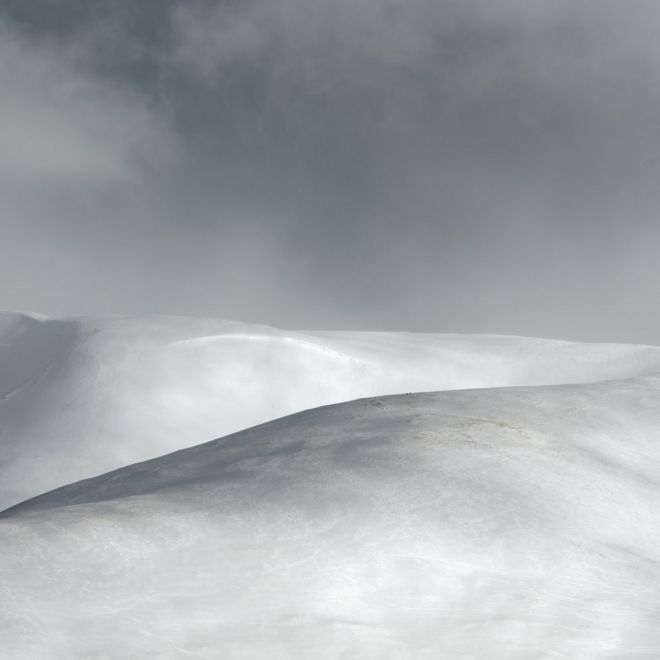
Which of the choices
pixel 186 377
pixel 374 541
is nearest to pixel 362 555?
pixel 374 541

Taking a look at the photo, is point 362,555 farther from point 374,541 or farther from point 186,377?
point 186,377

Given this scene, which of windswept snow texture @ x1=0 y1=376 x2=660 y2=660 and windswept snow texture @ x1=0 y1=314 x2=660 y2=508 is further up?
windswept snow texture @ x1=0 y1=314 x2=660 y2=508

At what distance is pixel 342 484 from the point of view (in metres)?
2.29

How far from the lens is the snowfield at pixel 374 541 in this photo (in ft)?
5.36

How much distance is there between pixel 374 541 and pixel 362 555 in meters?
0.07

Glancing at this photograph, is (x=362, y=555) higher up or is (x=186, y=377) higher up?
(x=186, y=377)

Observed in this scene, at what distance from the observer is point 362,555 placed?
192 cm

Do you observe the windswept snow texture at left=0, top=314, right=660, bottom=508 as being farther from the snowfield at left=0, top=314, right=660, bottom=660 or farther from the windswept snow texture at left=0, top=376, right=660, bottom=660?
the windswept snow texture at left=0, top=376, right=660, bottom=660

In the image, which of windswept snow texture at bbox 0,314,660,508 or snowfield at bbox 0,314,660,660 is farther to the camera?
windswept snow texture at bbox 0,314,660,508

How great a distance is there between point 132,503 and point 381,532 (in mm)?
593

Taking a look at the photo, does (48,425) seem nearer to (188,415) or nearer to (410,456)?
(188,415)

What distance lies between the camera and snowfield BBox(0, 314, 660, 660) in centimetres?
163

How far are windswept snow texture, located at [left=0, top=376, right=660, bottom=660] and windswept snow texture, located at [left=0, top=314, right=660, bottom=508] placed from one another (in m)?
2.22

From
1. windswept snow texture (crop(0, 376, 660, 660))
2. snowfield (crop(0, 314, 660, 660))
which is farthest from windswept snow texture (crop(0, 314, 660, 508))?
windswept snow texture (crop(0, 376, 660, 660))
